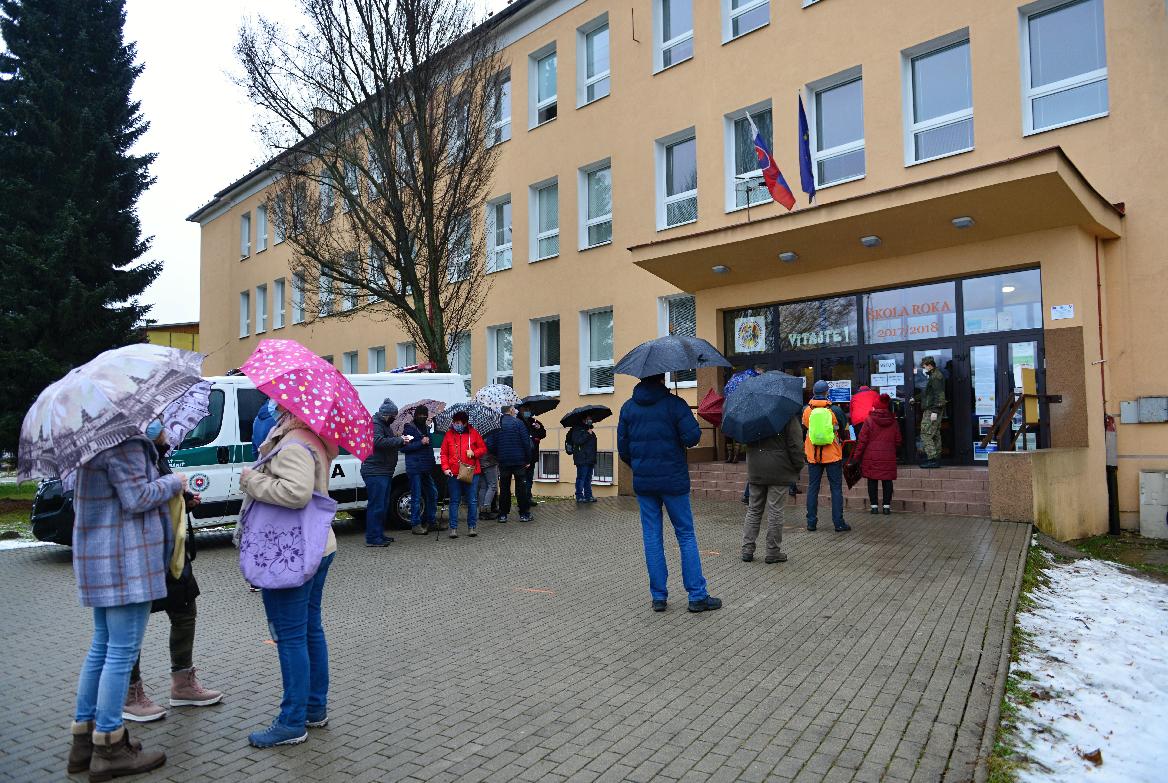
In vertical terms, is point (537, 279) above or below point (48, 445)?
above

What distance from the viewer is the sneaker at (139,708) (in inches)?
177

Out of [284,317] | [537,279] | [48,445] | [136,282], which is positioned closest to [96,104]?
[136,282]

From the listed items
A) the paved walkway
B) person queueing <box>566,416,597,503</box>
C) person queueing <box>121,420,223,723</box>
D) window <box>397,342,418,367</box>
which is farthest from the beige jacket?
window <box>397,342,418,367</box>

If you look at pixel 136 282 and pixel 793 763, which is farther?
pixel 136 282

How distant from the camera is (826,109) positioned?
51.9 ft

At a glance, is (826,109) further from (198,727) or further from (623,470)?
(198,727)

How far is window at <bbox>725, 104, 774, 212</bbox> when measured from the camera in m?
16.6

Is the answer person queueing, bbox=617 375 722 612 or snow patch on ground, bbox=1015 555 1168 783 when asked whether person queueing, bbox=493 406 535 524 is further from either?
snow patch on ground, bbox=1015 555 1168 783

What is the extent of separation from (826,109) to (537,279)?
322 inches

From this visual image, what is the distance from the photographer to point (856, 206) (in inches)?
490

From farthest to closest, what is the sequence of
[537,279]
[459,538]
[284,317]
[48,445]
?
[284,317]
[537,279]
[459,538]
[48,445]

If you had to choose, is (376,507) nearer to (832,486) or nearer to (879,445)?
(832,486)

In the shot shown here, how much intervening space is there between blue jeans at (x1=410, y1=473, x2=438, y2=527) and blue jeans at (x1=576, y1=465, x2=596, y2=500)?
3.45 m

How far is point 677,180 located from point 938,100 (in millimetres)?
5732
